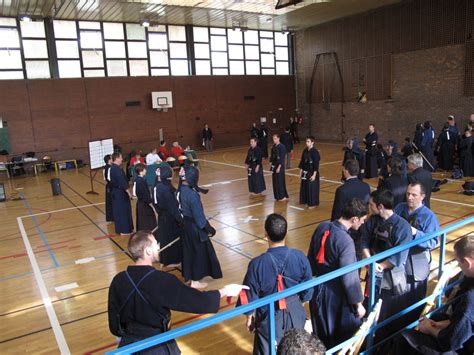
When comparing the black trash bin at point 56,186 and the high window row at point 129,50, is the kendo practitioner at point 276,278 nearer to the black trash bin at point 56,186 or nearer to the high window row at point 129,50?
the black trash bin at point 56,186

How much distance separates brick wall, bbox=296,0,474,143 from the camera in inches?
810

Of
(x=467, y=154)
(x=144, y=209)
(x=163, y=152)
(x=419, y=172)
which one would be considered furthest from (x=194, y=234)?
(x=163, y=152)

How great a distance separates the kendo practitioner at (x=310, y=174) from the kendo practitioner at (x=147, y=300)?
8.45 m

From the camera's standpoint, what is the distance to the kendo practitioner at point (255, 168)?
42.9 ft

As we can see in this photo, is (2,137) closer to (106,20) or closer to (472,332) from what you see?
(106,20)

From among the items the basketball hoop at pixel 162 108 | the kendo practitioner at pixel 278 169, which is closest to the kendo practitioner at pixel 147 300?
the kendo practitioner at pixel 278 169

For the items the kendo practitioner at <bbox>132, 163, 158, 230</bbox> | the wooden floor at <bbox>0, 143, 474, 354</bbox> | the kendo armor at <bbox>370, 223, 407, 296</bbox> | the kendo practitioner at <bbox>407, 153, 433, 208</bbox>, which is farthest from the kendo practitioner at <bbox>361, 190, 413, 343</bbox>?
the kendo practitioner at <bbox>132, 163, 158, 230</bbox>

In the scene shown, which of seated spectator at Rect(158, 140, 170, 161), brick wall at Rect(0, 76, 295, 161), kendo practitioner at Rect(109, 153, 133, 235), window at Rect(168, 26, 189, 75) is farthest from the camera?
window at Rect(168, 26, 189, 75)

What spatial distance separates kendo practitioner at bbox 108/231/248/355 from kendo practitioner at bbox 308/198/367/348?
4.21 feet

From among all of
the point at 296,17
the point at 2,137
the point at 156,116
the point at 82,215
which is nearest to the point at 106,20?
the point at 156,116

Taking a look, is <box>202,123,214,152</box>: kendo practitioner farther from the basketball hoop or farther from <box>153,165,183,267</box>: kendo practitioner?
<box>153,165,183,267</box>: kendo practitioner

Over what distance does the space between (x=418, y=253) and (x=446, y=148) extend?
13302mm

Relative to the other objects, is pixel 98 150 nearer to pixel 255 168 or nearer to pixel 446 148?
pixel 255 168

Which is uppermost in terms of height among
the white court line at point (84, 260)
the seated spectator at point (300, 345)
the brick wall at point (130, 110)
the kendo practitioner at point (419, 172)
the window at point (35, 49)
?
the window at point (35, 49)
